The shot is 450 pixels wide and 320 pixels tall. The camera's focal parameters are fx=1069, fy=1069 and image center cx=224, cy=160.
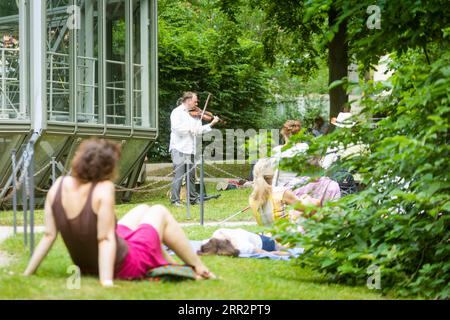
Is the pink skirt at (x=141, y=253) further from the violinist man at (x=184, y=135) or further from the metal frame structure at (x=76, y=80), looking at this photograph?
the violinist man at (x=184, y=135)

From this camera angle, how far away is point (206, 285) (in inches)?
318

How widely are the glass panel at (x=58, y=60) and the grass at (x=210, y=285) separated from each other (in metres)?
8.14

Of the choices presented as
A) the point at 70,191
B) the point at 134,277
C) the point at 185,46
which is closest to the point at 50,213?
the point at 70,191

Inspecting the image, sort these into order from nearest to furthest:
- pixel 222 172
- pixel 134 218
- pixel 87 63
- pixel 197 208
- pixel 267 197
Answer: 1. pixel 134 218
2. pixel 267 197
3. pixel 197 208
4. pixel 87 63
5. pixel 222 172

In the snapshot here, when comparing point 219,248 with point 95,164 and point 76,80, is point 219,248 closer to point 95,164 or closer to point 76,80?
point 95,164

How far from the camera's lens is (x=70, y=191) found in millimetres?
7852

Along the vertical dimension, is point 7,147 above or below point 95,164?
below

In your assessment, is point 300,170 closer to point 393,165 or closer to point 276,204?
point 393,165

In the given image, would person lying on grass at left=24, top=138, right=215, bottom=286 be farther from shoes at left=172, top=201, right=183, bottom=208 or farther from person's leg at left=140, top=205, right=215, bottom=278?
shoes at left=172, top=201, right=183, bottom=208

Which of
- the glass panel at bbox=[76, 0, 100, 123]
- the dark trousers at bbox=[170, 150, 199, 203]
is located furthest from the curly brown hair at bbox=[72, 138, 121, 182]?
the glass panel at bbox=[76, 0, 100, 123]

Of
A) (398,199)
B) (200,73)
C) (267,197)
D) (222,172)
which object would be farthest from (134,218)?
(200,73)

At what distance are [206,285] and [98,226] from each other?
3.21 feet

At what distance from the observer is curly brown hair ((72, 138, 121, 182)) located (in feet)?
25.5

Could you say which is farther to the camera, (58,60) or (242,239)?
(58,60)
